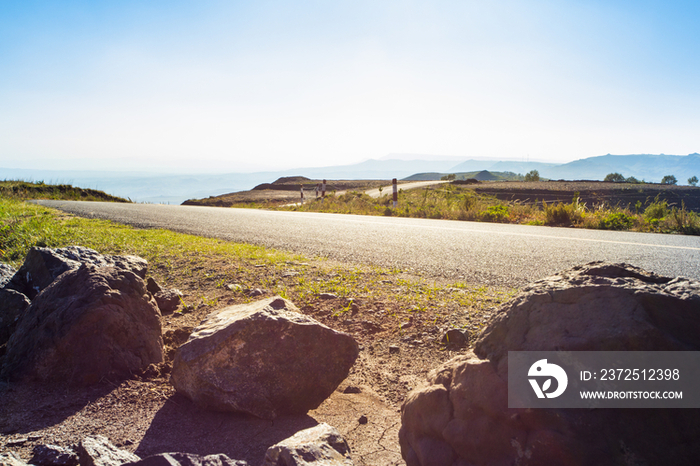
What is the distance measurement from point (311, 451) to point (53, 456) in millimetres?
1092

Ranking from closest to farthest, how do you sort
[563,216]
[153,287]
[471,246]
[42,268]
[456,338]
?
[456,338]
[42,268]
[153,287]
[471,246]
[563,216]

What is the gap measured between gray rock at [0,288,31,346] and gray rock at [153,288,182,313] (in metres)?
0.96

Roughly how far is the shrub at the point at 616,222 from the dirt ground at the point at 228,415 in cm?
733

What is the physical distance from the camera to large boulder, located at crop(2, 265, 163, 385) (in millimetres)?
2379

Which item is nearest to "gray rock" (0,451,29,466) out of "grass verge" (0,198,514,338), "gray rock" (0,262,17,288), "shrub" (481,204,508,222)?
"grass verge" (0,198,514,338)

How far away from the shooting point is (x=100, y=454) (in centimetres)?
160

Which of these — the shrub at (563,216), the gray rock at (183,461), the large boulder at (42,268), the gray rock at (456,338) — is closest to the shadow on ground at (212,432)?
the gray rock at (183,461)

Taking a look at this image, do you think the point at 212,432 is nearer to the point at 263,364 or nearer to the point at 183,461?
the point at 263,364

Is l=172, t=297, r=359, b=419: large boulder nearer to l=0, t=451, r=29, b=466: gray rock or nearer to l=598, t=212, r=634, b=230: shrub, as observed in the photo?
l=0, t=451, r=29, b=466: gray rock

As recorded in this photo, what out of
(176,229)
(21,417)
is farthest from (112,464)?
(176,229)

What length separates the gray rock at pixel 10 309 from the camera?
313cm

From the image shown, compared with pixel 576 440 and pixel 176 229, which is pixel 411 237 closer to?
pixel 176 229

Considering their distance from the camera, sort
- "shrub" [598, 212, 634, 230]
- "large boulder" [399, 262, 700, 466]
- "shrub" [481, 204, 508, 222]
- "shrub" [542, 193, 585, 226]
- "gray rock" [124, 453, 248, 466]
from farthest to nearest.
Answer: "shrub" [481, 204, 508, 222] → "shrub" [542, 193, 585, 226] → "shrub" [598, 212, 634, 230] → "gray rock" [124, 453, 248, 466] → "large boulder" [399, 262, 700, 466]

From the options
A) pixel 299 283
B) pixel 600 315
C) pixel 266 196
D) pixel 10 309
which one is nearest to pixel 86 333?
pixel 10 309
